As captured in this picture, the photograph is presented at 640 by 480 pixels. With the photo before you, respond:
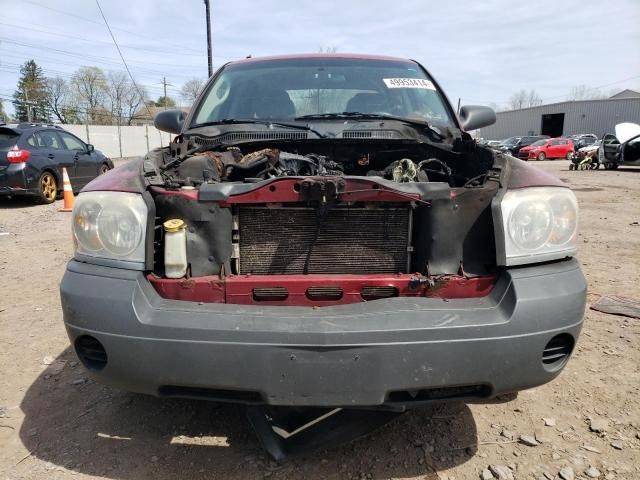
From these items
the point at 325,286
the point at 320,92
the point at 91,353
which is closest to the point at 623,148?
the point at 320,92

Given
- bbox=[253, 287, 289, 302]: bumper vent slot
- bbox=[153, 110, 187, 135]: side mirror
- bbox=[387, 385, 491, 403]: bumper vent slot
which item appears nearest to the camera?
bbox=[387, 385, 491, 403]: bumper vent slot

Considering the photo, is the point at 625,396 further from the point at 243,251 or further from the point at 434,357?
the point at 243,251

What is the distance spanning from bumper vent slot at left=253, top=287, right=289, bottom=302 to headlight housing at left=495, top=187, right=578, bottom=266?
2.83 ft

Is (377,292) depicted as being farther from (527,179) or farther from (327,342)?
(527,179)

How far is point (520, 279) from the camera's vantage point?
6.03ft

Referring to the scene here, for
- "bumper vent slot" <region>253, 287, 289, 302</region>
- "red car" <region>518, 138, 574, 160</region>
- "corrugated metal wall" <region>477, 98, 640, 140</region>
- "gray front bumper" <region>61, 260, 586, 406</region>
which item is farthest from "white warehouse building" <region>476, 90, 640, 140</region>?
Result: "bumper vent slot" <region>253, 287, 289, 302</region>

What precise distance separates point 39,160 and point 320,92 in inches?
322

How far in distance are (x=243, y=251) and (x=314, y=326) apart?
0.50m

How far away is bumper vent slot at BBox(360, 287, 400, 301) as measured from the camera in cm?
194

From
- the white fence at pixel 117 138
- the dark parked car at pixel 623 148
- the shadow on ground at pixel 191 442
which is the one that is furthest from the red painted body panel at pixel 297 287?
the white fence at pixel 117 138

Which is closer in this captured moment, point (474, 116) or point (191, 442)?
point (191, 442)

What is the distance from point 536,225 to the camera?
6.35ft

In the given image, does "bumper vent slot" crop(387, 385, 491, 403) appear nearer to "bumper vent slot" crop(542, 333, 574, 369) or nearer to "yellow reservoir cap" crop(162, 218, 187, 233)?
"bumper vent slot" crop(542, 333, 574, 369)

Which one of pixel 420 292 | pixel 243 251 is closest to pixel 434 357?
pixel 420 292
